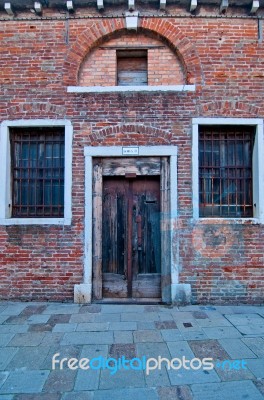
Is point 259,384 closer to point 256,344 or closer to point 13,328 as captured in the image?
point 256,344

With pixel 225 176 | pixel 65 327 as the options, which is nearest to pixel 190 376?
pixel 65 327

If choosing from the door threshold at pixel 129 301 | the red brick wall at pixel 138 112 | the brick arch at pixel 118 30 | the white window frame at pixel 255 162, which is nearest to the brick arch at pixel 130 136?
the red brick wall at pixel 138 112

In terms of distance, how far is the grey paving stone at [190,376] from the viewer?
295 centimetres

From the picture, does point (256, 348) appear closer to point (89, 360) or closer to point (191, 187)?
point (89, 360)

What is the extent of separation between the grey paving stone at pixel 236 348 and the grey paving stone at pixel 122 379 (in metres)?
1.26

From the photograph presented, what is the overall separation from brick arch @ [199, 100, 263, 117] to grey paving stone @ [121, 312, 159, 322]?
3976 millimetres

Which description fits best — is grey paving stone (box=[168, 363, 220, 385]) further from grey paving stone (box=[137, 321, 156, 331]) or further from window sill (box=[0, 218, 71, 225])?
window sill (box=[0, 218, 71, 225])

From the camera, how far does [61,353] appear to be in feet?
11.4

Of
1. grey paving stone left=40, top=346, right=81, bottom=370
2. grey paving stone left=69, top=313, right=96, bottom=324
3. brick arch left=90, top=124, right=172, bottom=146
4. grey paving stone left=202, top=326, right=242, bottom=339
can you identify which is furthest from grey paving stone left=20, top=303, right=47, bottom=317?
brick arch left=90, top=124, right=172, bottom=146

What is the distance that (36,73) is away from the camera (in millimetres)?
5566

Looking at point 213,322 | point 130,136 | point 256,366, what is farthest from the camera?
point 130,136

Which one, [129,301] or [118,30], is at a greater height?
[118,30]

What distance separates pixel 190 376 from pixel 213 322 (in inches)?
61.2

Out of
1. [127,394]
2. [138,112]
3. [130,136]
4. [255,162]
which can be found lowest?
[127,394]
